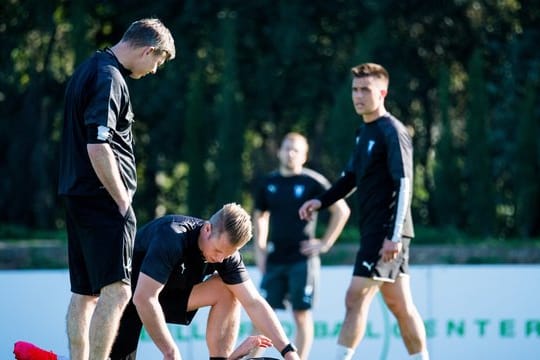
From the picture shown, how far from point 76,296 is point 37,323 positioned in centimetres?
314

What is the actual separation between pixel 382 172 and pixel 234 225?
183cm

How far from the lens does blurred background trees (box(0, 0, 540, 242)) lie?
13758 millimetres

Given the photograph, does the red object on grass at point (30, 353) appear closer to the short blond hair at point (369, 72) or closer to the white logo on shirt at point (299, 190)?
the short blond hair at point (369, 72)

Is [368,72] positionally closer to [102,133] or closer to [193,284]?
[193,284]

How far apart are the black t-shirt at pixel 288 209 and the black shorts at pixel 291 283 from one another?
7 cm

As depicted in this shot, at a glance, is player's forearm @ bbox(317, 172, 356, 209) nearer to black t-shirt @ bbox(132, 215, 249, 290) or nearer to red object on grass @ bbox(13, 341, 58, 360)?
black t-shirt @ bbox(132, 215, 249, 290)

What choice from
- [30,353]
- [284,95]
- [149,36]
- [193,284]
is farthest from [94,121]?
[284,95]

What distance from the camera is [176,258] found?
5230 millimetres

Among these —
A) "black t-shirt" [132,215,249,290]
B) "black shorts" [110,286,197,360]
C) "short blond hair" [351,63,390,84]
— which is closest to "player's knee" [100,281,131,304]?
"black t-shirt" [132,215,249,290]

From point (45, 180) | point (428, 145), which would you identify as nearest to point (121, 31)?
point (45, 180)

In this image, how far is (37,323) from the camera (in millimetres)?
8312

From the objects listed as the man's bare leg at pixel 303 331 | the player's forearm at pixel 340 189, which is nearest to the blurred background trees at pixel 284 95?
the man's bare leg at pixel 303 331

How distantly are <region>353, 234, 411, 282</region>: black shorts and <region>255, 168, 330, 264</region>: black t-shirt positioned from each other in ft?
6.63

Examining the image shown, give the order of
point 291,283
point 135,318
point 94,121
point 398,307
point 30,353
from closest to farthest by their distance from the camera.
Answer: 1. point 94,121
2. point 30,353
3. point 135,318
4. point 398,307
5. point 291,283
